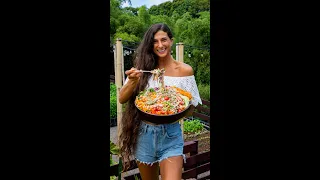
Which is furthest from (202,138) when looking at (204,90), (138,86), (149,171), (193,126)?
(138,86)

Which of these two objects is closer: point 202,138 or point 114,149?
point 114,149

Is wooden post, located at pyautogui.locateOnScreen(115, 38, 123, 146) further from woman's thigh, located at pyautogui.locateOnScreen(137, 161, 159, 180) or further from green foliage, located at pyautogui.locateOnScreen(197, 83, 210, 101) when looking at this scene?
green foliage, located at pyautogui.locateOnScreen(197, 83, 210, 101)

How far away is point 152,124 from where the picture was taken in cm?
217

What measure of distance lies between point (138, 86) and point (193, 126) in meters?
0.83

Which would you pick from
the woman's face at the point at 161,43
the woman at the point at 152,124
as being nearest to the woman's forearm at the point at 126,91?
the woman at the point at 152,124

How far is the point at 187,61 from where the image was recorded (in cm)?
257

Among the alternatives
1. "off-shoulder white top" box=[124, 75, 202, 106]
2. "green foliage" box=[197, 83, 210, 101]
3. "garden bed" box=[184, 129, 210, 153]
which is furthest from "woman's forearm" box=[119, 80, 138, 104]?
"garden bed" box=[184, 129, 210, 153]

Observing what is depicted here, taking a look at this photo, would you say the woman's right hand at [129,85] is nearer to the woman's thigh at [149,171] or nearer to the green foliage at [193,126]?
the woman's thigh at [149,171]

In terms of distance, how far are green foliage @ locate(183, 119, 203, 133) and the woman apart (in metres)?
0.55

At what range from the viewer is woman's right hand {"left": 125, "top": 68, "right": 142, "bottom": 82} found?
6.98ft

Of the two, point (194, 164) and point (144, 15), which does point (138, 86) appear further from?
point (194, 164)

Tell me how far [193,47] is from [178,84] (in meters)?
0.45

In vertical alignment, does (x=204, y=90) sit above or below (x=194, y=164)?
above
